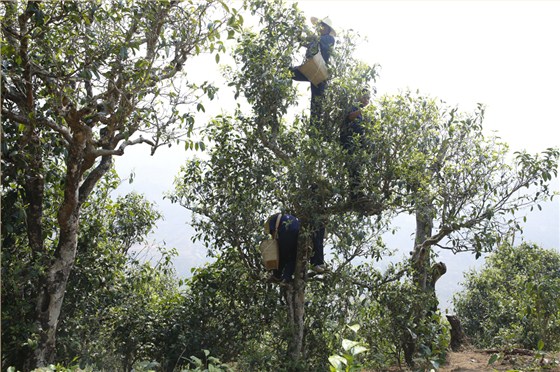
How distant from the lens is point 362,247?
6629mm

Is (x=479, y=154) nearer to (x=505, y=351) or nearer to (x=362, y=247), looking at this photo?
(x=362, y=247)

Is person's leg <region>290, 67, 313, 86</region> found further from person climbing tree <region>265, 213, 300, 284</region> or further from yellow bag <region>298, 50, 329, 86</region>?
person climbing tree <region>265, 213, 300, 284</region>

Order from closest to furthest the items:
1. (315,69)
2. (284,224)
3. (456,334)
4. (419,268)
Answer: (284,224) < (315,69) < (419,268) < (456,334)

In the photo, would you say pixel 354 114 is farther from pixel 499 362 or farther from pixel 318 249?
pixel 499 362

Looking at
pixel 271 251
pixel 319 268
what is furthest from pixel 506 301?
pixel 271 251

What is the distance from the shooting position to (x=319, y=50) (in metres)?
6.84

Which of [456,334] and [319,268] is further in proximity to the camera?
[456,334]

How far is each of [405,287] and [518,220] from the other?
154 centimetres

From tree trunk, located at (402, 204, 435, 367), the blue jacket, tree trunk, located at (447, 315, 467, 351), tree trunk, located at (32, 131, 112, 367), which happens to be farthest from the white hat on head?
tree trunk, located at (447, 315, 467, 351)

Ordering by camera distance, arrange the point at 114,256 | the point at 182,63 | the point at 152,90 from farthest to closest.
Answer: the point at 114,256 < the point at 182,63 < the point at 152,90

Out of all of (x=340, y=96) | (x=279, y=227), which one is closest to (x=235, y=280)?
(x=279, y=227)

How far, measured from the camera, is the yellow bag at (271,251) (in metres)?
6.51

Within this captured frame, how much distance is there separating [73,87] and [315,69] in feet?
9.00

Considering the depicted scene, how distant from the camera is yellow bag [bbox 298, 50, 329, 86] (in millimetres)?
6602
